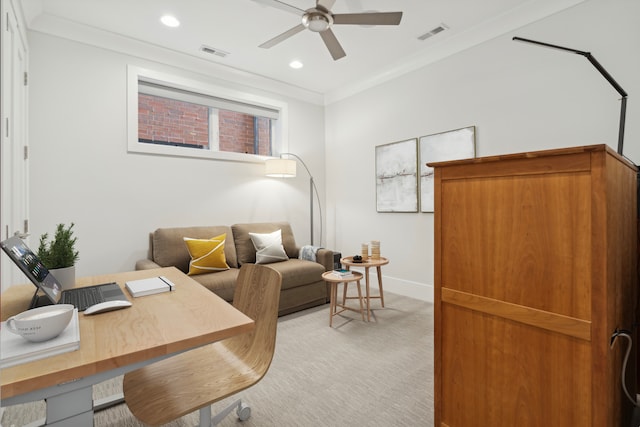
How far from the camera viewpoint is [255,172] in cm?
416

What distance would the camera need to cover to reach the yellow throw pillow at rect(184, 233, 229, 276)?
10.1 feet

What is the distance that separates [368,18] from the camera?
2.29 meters

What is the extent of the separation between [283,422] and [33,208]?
2.87m

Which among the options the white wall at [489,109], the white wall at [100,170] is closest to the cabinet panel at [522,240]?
the white wall at [489,109]

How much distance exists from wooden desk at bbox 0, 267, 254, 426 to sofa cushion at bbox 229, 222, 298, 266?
2.37 metres

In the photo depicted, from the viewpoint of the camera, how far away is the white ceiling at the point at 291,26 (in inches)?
105

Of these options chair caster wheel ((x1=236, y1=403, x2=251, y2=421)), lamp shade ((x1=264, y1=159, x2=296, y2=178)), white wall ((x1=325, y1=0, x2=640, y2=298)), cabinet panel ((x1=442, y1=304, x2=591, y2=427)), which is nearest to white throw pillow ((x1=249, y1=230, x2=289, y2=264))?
lamp shade ((x1=264, y1=159, x2=296, y2=178))

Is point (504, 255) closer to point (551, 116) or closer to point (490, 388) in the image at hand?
point (490, 388)

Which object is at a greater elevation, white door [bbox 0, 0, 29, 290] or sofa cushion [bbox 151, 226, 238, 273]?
white door [bbox 0, 0, 29, 290]

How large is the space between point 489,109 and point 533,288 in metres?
2.47

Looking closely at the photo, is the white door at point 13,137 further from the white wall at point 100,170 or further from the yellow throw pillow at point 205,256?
the yellow throw pillow at point 205,256

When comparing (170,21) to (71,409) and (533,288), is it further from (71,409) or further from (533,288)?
(533,288)

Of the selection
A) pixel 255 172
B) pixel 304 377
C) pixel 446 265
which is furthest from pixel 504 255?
pixel 255 172

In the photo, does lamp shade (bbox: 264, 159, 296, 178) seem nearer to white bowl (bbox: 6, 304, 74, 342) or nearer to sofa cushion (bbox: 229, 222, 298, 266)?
sofa cushion (bbox: 229, 222, 298, 266)
